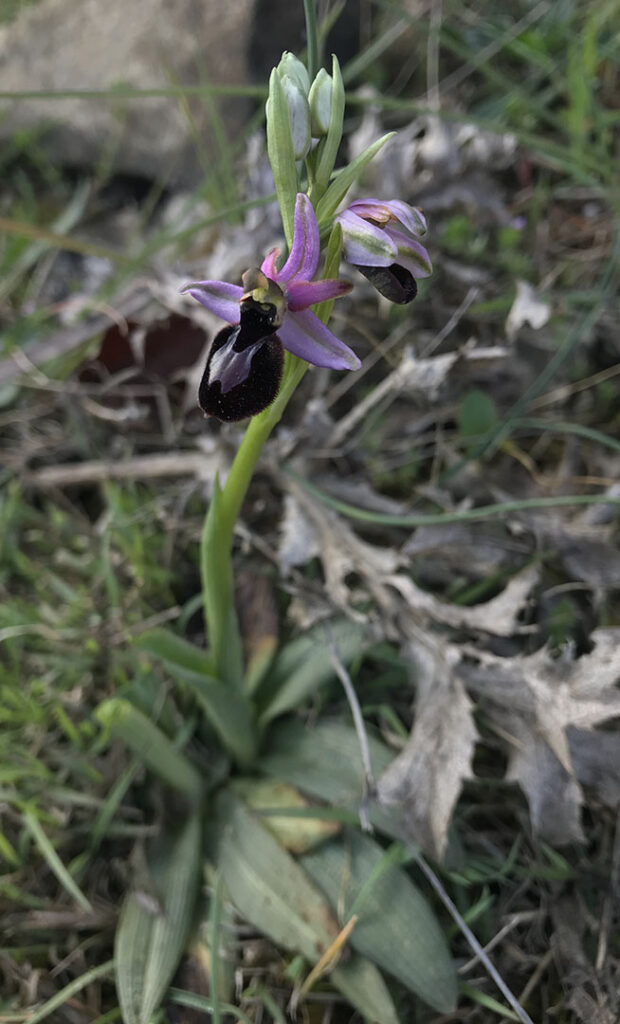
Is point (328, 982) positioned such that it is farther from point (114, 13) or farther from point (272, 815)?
point (114, 13)

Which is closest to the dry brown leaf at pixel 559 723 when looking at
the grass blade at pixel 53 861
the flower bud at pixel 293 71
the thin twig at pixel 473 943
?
the thin twig at pixel 473 943

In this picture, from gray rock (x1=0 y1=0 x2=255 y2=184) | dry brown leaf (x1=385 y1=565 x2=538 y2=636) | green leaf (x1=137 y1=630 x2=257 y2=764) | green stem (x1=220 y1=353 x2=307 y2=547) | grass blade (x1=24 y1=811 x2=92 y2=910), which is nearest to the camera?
green stem (x1=220 y1=353 x2=307 y2=547)

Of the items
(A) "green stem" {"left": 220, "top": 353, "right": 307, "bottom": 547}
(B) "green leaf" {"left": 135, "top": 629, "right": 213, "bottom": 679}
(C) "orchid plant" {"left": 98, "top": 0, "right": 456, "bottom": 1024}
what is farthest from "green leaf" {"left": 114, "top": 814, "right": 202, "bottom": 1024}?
(A) "green stem" {"left": 220, "top": 353, "right": 307, "bottom": 547}

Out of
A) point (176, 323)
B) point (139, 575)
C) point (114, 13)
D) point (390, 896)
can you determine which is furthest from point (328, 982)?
point (114, 13)

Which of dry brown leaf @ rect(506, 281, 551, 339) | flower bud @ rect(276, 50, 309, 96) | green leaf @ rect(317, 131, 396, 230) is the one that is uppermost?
flower bud @ rect(276, 50, 309, 96)

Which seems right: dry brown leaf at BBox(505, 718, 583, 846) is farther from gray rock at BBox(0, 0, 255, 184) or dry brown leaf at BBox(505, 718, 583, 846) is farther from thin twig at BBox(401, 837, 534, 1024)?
gray rock at BBox(0, 0, 255, 184)
